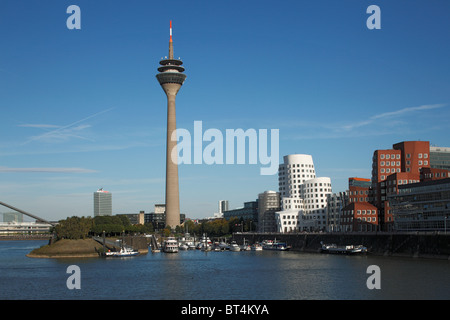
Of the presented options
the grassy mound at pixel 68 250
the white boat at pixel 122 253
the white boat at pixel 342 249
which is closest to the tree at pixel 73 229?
the grassy mound at pixel 68 250

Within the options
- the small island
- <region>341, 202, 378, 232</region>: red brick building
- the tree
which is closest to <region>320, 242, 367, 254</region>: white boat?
<region>341, 202, 378, 232</region>: red brick building

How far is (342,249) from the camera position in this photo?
134 m

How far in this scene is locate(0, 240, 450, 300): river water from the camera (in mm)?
65625

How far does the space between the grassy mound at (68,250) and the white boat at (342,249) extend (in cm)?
5892

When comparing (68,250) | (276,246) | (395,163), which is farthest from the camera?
(276,246)

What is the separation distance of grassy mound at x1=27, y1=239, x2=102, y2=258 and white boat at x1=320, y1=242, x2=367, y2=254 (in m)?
58.9

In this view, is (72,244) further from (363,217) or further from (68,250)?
(363,217)

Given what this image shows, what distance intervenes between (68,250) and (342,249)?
67.8m

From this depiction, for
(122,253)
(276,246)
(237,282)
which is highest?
(237,282)

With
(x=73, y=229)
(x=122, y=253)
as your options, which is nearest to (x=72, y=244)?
(x=73, y=229)

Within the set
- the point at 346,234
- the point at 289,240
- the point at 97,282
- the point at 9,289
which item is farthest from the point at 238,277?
the point at 289,240

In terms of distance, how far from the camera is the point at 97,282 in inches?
3125

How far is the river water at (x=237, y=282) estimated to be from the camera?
215ft

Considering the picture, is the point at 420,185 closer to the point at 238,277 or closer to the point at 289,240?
the point at 289,240
